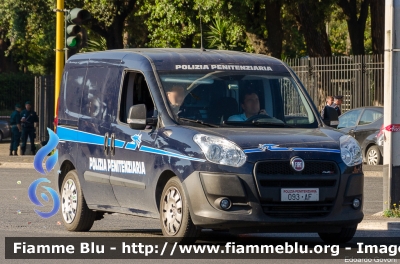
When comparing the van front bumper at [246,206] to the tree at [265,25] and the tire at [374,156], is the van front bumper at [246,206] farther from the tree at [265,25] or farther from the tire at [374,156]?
the tree at [265,25]

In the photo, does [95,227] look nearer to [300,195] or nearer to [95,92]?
[95,92]

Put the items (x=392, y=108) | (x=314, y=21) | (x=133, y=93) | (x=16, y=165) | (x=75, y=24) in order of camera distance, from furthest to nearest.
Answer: (x=314, y=21) < (x=16, y=165) < (x=75, y=24) < (x=392, y=108) < (x=133, y=93)

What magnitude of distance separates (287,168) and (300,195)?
283 mm

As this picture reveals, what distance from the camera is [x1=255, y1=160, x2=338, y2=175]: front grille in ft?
30.1

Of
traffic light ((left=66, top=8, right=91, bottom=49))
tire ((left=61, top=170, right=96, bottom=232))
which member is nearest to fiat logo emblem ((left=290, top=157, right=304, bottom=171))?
tire ((left=61, top=170, right=96, bottom=232))

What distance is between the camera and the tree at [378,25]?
31719 millimetres

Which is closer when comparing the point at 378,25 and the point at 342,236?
the point at 342,236

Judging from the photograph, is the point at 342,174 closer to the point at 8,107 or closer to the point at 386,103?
the point at 386,103

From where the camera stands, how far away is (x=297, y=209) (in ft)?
30.6

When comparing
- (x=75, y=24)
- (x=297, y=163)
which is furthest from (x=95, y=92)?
(x=75, y=24)

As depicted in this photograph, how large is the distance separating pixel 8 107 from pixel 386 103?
38163 mm

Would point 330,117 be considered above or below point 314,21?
below

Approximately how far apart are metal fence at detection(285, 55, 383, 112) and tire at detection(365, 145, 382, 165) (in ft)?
12.9

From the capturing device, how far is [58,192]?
12273mm
